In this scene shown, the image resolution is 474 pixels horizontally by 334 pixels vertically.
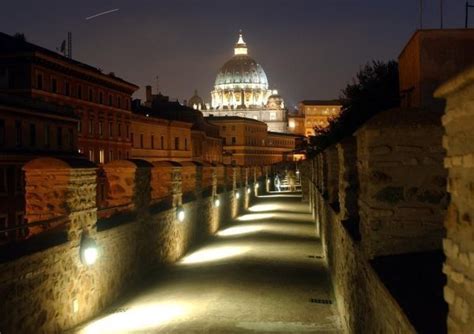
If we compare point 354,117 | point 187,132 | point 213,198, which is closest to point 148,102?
point 187,132

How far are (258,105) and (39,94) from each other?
126326mm

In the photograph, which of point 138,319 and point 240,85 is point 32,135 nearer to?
point 138,319

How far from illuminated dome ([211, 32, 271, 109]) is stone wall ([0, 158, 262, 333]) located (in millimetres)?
145936

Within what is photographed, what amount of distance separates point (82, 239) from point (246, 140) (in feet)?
365

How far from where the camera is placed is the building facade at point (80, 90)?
41.7 metres

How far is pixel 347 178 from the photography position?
1060cm

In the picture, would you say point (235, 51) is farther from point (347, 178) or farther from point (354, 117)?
point (347, 178)

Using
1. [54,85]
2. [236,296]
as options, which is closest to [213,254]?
[236,296]

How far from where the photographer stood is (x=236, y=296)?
12.5 m

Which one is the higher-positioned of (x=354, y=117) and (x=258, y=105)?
(x=258, y=105)

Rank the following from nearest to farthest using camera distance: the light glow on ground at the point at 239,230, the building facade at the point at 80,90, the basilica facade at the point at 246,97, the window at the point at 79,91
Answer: the light glow on ground at the point at 239,230 < the building facade at the point at 80,90 < the window at the point at 79,91 < the basilica facade at the point at 246,97

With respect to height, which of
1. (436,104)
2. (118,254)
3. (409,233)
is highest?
(436,104)

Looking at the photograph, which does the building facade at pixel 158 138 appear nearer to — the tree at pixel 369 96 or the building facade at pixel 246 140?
the tree at pixel 369 96

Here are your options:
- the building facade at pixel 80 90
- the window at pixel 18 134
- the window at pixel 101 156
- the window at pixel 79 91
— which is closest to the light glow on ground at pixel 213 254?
the window at pixel 18 134
